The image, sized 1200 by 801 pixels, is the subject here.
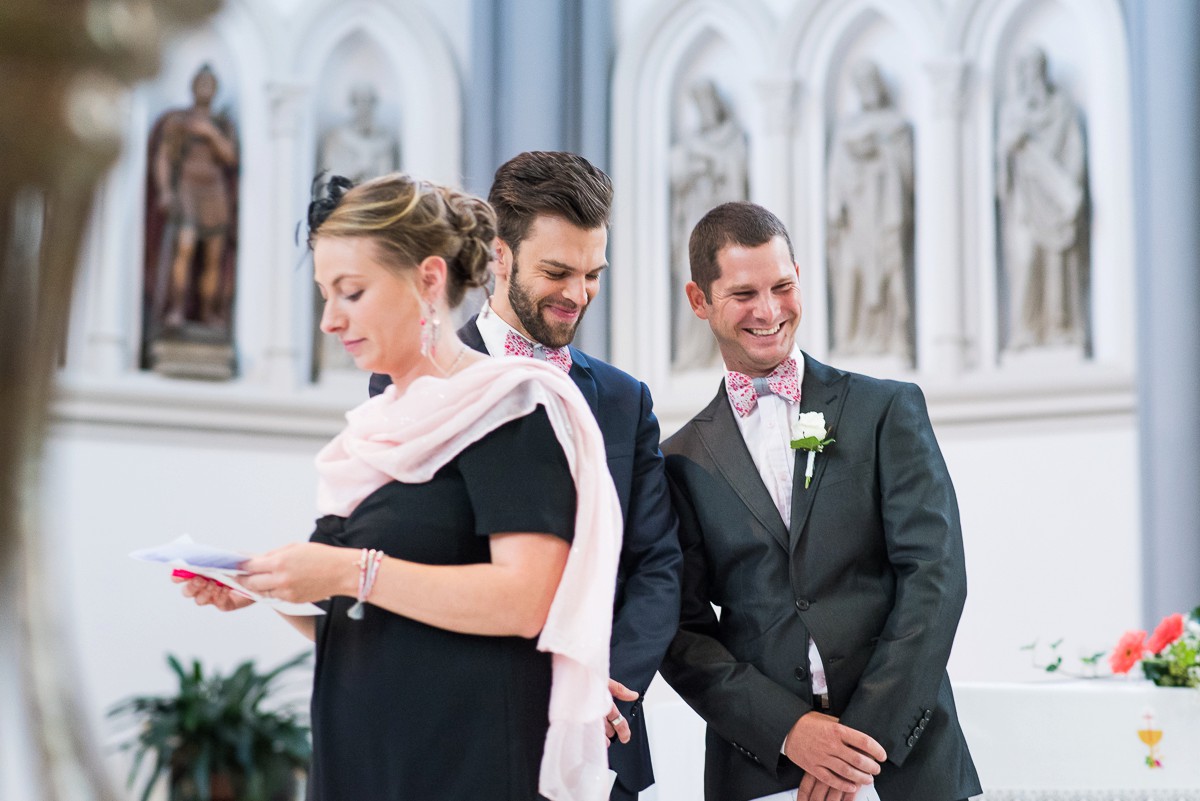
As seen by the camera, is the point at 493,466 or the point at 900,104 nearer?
the point at 493,466

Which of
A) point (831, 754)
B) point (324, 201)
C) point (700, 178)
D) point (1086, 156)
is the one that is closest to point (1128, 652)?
point (831, 754)

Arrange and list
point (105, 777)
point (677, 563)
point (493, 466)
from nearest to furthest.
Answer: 1. point (105, 777)
2. point (493, 466)
3. point (677, 563)

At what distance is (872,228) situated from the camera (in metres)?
8.06

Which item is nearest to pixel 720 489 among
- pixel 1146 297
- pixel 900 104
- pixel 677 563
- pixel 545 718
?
pixel 677 563

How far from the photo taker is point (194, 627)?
7.25 meters

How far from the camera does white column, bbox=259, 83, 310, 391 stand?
7.86 metres

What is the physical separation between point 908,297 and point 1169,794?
14.7ft

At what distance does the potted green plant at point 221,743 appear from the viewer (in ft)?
19.7

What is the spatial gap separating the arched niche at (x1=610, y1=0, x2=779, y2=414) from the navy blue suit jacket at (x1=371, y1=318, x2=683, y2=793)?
17.5ft

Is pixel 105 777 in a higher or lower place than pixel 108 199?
lower

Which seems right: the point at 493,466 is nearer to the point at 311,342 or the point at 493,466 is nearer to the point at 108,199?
the point at 108,199

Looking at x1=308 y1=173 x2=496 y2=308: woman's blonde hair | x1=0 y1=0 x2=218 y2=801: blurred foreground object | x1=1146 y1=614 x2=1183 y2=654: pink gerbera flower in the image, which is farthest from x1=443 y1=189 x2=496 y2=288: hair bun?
x1=1146 y1=614 x2=1183 y2=654: pink gerbera flower

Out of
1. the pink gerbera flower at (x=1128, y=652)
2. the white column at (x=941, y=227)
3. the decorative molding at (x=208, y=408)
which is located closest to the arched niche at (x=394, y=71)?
the decorative molding at (x=208, y=408)

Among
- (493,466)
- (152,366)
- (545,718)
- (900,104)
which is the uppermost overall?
(900,104)
